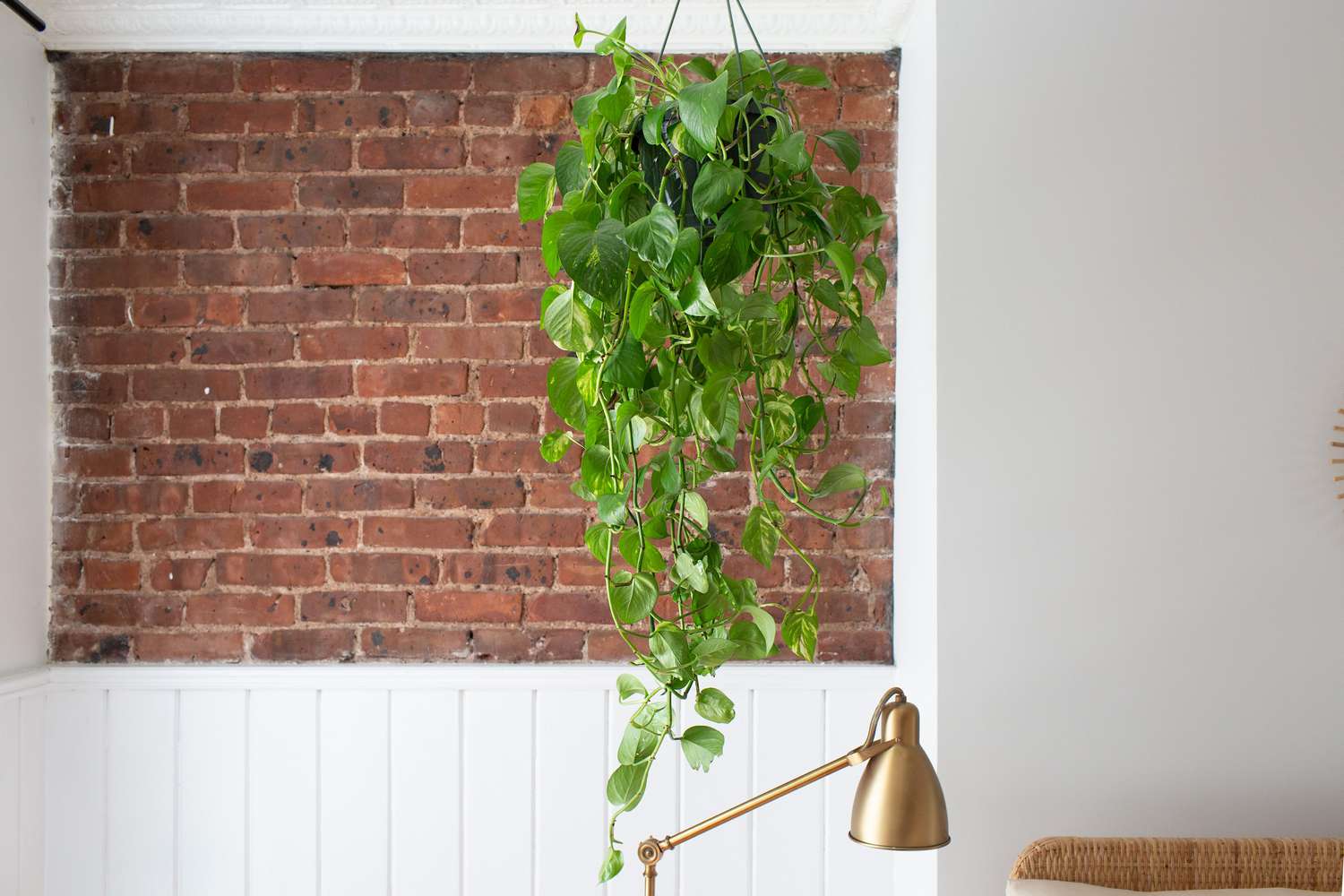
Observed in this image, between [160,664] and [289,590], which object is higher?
[289,590]

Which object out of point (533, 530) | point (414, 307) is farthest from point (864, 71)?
point (533, 530)

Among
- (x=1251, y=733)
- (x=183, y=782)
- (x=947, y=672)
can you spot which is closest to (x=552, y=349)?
(x=947, y=672)

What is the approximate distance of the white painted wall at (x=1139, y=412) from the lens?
5.17 ft

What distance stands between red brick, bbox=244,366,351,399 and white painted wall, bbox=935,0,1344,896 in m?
1.20

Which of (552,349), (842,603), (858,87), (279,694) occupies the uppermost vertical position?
(858,87)

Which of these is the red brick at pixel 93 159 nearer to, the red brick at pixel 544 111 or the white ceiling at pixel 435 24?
the white ceiling at pixel 435 24

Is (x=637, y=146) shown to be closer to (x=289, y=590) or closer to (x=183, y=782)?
(x=289, y=590)

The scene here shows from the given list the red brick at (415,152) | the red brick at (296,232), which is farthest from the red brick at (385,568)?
the red brick at (415,152)

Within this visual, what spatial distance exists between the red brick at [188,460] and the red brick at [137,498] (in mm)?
28

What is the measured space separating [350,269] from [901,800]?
147 centimetres

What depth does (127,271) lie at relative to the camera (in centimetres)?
188

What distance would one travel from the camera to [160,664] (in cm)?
185

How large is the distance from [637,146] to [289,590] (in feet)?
4.12

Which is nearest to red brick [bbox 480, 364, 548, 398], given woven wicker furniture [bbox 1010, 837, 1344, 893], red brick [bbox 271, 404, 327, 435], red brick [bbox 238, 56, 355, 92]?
red brick [bbox 271, 404, 327, 435]
